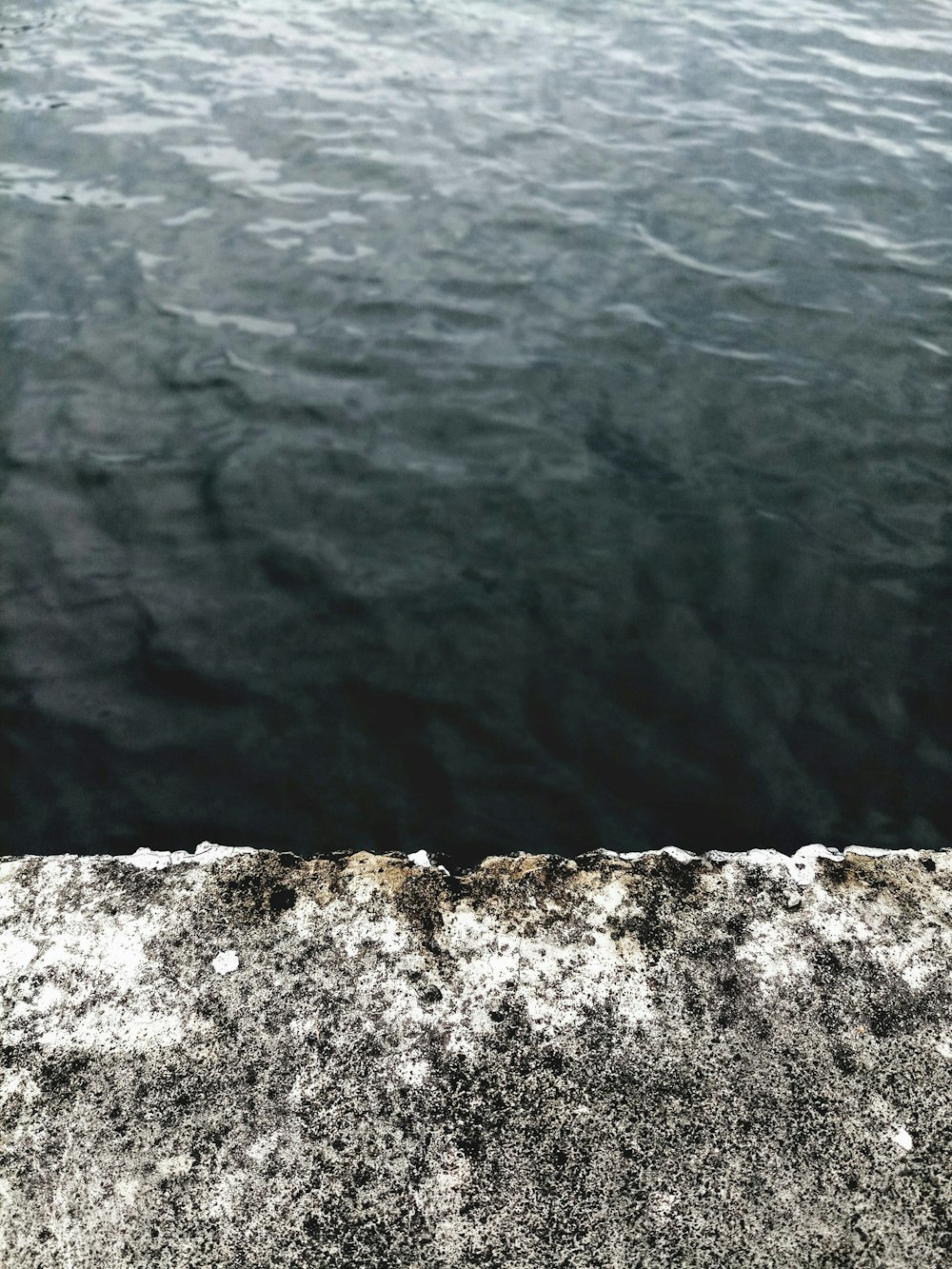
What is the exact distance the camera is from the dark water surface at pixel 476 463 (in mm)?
3459

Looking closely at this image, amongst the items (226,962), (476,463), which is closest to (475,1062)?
(226,962)

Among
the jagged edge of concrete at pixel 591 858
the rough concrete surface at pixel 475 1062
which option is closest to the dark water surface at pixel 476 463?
the jagged edge of concrete at pixel 591 858

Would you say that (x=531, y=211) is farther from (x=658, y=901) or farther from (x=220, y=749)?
(x=658, y=901)

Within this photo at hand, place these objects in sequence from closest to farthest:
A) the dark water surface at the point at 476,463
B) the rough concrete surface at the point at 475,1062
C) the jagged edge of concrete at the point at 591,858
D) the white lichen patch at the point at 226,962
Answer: the rough concrete surface at the point at 475,1062, the white lichen patch at the point at 226,962, the jagged edge of concrete at the point at 591,858, the dark water surface at the point at 476,463

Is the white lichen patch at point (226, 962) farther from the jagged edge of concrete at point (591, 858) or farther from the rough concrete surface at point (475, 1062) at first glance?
the jagged edge of concrete at point (591, 858)

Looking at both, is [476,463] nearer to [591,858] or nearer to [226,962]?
[591,858]

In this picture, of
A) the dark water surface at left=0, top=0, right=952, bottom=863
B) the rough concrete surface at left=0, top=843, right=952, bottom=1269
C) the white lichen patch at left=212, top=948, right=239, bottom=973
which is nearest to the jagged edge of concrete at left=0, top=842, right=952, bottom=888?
the rough concrete surface at left=0, top=843, right=952, bottom=1269

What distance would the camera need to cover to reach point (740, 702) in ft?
12.0

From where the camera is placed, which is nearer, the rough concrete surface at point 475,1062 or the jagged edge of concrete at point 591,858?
the rough concrete surface at point 475,1062

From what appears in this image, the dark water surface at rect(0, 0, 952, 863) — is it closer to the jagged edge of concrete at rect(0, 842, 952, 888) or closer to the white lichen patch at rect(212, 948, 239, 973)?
the jagged edge of concrete at rect(0, 842, 952, 888)

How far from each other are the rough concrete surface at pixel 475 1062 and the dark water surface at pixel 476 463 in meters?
1.04

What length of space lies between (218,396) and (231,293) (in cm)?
114

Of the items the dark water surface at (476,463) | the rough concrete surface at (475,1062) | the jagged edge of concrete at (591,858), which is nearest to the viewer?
the rough concrete surface at (475,1062)

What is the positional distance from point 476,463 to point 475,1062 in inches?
130
